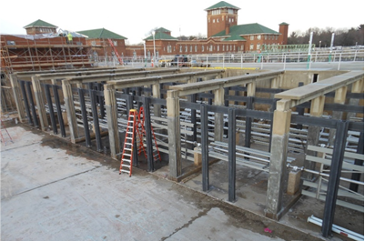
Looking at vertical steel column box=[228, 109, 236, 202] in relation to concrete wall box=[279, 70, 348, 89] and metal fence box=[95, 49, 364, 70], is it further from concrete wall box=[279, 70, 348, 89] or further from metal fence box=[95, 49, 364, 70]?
metal fence box=[95, 49, 364, 70]

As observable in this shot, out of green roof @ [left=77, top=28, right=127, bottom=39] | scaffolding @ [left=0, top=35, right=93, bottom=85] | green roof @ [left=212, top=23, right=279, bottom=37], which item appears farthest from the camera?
green roof @ [left=212, top=23, right=279, bottom=37]

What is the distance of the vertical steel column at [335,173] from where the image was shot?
493 cm

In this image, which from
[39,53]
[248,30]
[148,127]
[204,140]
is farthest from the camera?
[248,30]

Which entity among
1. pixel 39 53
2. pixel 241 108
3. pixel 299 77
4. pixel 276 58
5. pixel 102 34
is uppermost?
pixel 102 34

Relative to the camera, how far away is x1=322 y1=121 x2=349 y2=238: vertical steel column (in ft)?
16.2

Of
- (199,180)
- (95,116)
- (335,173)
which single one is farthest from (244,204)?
(95,116)

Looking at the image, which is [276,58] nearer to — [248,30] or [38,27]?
[38,27]

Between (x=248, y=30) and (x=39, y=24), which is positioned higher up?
(x=39, y=24)

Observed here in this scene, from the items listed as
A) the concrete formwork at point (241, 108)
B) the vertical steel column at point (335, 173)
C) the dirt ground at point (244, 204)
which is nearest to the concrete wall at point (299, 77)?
the concrete formwork at point (241, 108)

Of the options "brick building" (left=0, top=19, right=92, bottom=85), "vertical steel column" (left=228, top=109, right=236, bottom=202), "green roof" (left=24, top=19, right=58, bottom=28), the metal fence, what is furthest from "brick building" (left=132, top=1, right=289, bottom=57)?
"vertical steel column" (left=228, top=109, right=236, bottom=202)

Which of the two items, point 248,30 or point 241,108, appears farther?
point 248,30

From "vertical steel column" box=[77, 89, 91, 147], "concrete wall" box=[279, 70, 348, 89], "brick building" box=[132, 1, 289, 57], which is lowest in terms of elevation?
"vertical steel column" box=[77, 89, 91, 147]

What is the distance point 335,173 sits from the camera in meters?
5.13

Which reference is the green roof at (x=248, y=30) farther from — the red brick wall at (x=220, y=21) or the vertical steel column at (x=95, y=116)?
the vertical steel column at (x=95, y=116)
